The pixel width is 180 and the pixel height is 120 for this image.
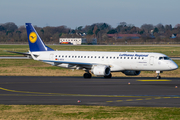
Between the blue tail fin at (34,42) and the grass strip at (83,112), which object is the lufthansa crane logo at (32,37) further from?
the grass strip at (83,112)

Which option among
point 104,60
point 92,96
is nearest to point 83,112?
point 92,96

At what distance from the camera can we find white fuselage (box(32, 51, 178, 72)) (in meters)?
42.0

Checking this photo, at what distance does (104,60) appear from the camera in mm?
44406

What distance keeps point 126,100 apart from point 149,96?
3.14 meters

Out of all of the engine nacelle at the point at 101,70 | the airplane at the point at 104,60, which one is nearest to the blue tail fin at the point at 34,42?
the airplane at the point at 104,60

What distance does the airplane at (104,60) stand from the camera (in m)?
42.1

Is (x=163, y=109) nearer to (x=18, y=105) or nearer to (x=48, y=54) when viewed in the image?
(x=18, y=105)

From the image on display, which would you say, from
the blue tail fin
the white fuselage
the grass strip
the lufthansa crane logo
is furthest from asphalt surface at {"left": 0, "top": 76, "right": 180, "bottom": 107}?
the lufthansa crane logo

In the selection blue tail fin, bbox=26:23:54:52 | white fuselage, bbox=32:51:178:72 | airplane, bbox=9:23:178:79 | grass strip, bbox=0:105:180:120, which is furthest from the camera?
blue tail fin, bbox=26:23:54:52

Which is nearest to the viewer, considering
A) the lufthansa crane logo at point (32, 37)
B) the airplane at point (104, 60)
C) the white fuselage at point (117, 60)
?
the white fuselage at point (117, 60)

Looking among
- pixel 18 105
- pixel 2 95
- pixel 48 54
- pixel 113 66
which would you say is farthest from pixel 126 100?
pixel 48 54

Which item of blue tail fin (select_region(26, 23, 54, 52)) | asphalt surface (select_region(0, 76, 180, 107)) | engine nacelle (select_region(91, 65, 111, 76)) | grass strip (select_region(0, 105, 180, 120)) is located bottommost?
asphalt surface (select_region(0, 76, 180, 107))

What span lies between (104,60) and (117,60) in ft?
6.52

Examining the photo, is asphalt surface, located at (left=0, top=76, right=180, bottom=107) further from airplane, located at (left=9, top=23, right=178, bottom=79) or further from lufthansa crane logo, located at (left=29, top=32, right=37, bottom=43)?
lufthansa crane logo, located at (left=29, top=32, right=37, bottom=43)
